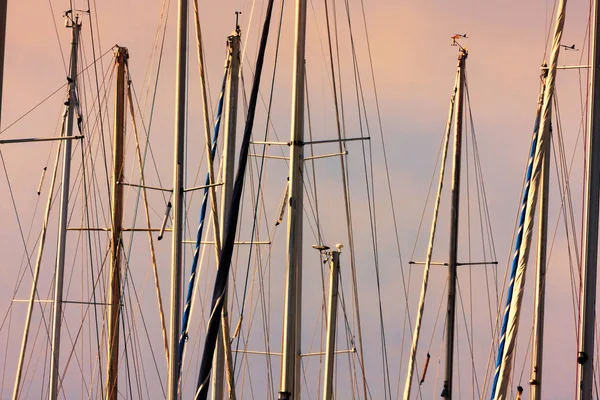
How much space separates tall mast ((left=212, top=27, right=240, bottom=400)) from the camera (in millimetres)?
22562

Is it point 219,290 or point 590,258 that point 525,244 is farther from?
point 219,290

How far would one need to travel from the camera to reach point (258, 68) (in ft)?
63.7

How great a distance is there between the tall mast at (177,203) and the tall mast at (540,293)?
9429 mm

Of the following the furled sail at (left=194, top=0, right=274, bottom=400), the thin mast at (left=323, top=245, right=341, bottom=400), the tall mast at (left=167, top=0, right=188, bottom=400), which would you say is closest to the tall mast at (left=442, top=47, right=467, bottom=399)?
the thin mast at (left=323, top=245, right=341, bottom=400)

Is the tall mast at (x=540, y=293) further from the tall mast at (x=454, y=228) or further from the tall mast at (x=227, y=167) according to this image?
the tall mast at (x=227, y=167)

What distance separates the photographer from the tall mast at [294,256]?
21969mm

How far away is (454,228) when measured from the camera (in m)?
32.8

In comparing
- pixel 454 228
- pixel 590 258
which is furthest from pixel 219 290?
pixel 454 228

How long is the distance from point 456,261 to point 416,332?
6.56ft

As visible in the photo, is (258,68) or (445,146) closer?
(258,68)

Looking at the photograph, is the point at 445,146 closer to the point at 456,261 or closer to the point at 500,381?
the point at 456,261

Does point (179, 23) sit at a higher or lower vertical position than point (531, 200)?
higher

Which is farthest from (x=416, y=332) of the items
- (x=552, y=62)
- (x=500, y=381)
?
(x=500, y=381)

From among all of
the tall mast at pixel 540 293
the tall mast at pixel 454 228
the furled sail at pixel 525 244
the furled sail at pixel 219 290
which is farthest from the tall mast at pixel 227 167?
the tall mast at pixel 454 228
